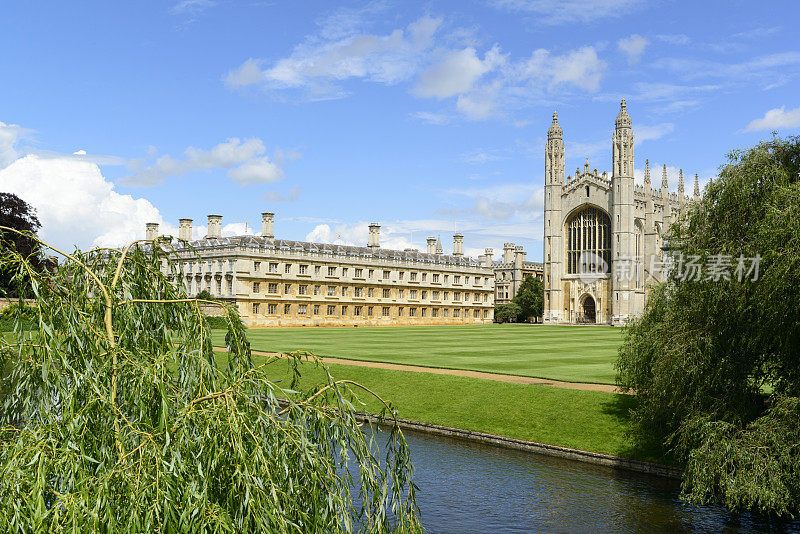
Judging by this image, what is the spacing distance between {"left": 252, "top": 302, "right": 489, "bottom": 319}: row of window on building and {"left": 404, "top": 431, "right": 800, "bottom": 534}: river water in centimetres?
4773

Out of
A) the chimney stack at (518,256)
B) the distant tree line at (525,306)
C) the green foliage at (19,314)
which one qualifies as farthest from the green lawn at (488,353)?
the chimney stack at (518,256)

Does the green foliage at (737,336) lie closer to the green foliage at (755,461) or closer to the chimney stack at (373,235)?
the green foliage at (755,461)

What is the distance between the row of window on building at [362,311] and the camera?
2530 inches

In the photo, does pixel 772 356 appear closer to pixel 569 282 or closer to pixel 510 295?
pixel 569 282

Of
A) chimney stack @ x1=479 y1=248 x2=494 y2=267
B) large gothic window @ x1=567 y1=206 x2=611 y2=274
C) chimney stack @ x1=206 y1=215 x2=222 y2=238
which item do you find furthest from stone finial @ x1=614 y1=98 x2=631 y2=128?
chimney stack @ x1=206 y1=215 x2=222 y2=238

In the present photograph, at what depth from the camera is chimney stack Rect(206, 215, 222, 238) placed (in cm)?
6906

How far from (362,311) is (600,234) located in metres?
30.5

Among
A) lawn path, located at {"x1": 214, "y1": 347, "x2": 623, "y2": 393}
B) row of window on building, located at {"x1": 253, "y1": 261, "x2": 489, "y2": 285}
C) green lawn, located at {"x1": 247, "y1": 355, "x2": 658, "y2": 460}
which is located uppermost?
row of window on building, located at {"x1": 253, "y1": 261, "x2": 489, "y2": 285}

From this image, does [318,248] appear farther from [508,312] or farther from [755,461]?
[755,461]

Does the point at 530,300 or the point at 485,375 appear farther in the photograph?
the point at 530,300

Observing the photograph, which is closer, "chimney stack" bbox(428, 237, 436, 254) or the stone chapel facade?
the stone chapel facade

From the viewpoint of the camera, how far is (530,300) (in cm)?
8931

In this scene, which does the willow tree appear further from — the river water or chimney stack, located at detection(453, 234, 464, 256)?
chimney stack, located at detection(453, 234, 464, 256)

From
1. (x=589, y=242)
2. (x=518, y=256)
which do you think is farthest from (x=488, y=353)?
(x=518, y=256)
